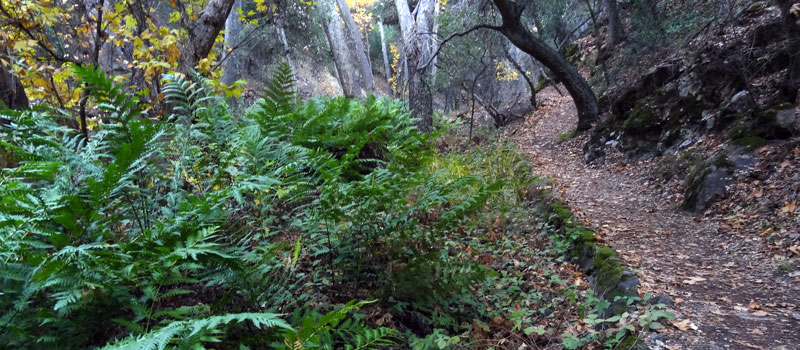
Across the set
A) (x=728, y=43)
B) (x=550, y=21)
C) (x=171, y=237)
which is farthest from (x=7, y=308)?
(x=550, y=21)

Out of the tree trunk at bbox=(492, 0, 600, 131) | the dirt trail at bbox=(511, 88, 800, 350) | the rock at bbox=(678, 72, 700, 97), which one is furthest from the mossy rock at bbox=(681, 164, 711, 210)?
the tree trunk at bbox=(492, 0, 600, 131)

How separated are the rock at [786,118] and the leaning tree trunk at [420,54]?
21.5 ft

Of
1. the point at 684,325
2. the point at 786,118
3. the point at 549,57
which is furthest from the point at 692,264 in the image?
the point at 549,57

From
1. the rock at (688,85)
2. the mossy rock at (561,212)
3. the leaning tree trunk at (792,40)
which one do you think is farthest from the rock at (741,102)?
the mossy rock at (561,212)

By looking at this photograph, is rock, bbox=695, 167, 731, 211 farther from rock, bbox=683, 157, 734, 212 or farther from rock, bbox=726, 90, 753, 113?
rock, bbox=726, 90, 753, 113

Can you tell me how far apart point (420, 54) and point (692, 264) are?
8.63 metres

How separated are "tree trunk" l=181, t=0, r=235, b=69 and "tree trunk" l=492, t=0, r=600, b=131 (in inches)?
269

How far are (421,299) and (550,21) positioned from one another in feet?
59.6

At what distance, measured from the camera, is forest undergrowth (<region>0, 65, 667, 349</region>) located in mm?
1816

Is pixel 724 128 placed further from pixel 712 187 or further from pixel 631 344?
pixel 631 344

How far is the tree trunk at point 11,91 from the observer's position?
3650 mm

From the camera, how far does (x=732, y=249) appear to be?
4809 millimetres

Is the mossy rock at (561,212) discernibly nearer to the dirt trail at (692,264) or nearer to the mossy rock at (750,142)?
the dirt trail at (692,264)

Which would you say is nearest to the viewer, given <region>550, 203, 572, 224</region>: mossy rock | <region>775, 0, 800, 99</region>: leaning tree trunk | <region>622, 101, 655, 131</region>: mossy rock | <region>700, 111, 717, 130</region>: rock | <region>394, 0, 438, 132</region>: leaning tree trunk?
<region>550, 203, 572, 224</region>: mossy rock
